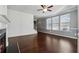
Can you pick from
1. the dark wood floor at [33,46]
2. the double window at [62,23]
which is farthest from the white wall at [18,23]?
the double window at [62,23]

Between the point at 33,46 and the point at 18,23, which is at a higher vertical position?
the point at 18,23

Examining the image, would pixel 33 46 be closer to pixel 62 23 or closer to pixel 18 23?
pixel 18 23

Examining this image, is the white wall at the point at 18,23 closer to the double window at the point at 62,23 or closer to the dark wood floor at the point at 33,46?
the dark wood floor at the point at 33,46

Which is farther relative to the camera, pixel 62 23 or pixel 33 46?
pixel 33 46

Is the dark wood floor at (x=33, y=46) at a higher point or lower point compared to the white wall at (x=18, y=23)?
lower

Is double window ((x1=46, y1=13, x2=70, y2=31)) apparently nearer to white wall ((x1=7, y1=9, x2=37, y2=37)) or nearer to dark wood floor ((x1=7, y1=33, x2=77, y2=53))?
dark wood floor ((x1=7, y1=33, x2=77, y2=53))

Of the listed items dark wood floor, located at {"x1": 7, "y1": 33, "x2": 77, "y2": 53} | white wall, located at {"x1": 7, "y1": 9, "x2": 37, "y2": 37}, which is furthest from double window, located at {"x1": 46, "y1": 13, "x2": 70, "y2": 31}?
white wall, located at {"x1": 7, "y1": 9, "x2": 37, "y2": 37}

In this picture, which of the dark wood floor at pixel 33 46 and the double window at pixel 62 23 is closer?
the dark wood floor at pixel 33 46

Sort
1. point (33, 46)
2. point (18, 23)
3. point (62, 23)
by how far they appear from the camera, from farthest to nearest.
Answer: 1. point (33, 46)
2. point (62, 23)
3. point (18, 23)

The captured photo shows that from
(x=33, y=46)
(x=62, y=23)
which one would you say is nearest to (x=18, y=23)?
(x=33, y=46)
